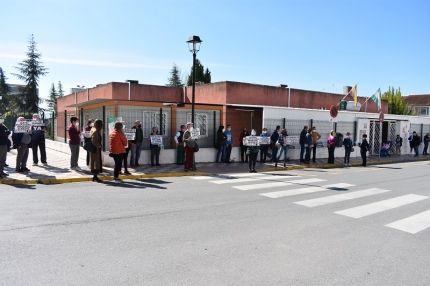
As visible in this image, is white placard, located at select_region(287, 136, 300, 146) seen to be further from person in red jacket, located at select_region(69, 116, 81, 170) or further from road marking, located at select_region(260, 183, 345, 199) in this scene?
person in red jacket, located at select_region(69, 116, 81, 170)

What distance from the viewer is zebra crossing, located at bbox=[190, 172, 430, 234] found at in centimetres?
737

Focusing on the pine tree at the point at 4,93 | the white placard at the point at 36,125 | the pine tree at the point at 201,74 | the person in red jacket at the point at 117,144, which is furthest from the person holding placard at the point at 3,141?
the pine tree at the point at 4,93

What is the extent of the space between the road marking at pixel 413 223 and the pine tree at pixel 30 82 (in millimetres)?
48450

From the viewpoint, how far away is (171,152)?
15.9 metres

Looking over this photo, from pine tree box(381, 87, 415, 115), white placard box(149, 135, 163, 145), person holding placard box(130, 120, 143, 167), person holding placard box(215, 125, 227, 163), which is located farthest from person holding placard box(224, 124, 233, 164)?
pine tree box(381, 87, 415, 115)

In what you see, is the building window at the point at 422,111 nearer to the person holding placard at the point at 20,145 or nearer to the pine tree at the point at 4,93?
the pine tree at the point at 4,93

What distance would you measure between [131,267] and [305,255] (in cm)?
245

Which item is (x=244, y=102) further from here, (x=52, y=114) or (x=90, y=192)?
(x=90, y=192)

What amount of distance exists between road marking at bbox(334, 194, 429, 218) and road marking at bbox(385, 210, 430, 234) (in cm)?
69

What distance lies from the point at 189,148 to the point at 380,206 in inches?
287

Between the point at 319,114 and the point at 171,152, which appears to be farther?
the point at 319,114

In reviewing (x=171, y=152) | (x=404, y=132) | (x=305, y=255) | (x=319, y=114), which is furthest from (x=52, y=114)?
(x=404, y=132)

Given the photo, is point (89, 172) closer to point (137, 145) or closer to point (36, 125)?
point (137, 145)

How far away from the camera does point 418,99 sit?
238 feet
